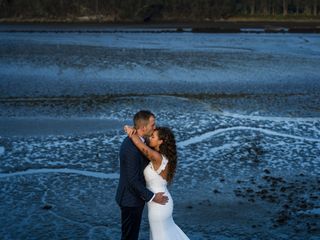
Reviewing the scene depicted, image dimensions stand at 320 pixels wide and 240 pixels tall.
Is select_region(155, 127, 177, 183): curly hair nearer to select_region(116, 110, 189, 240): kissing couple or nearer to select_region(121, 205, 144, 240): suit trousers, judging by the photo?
select_region(116, 110, 189, 240): kissing couple

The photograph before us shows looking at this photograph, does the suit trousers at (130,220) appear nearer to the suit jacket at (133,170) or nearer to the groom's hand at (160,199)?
the suit jacket at (133,170)

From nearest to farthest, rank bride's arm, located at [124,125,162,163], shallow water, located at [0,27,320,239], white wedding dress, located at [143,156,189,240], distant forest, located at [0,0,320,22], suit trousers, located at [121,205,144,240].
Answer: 1. bride's arm, located at [124,125,162,163]
2. white wedding dress, located at [143,156,189,240]
3. suit trousers, located at [121,205,144,240]
4. shallow water, located at [0,27,320,239]
5. distant forest, located at [0,0,320,22]

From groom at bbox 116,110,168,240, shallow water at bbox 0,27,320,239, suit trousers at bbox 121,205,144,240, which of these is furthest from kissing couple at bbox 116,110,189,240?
shallow water at bbox 0,27,320,239

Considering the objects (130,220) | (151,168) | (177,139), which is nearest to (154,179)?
(151,168)

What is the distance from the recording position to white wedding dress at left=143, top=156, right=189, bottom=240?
6.03m

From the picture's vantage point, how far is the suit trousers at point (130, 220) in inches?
247

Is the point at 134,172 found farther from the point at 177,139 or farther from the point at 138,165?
the point at 177,139

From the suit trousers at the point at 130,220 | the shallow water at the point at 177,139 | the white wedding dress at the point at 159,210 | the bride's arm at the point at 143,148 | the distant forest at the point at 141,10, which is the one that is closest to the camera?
the bride's arm at the point at 143,148

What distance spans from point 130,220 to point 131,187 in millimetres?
449

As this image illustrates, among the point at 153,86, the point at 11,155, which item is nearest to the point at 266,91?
the point at 153,86

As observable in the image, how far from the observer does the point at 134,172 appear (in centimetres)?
598

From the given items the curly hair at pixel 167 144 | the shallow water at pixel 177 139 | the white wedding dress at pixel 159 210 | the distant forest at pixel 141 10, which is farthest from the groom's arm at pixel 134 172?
the distant forest at pixel 141 10

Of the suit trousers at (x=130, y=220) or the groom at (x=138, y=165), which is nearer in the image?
the groom at (x=138, y=165)

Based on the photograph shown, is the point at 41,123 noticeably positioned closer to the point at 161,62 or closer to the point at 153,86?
the point at 153,86
